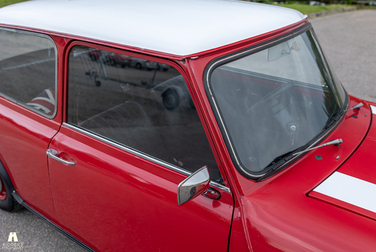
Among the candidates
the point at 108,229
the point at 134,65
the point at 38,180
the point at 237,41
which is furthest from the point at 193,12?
the point at 38,180

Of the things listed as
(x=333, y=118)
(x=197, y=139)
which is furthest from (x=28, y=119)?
(x=333, y=118)

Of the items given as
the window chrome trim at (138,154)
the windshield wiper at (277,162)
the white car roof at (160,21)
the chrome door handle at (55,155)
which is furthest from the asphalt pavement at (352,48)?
the chrome door handle at (55,155)

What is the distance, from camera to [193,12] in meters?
1.82

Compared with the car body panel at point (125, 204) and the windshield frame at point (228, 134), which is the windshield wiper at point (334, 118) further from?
the car body panel at point (125, 204)

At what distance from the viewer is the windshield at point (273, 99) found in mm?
1560

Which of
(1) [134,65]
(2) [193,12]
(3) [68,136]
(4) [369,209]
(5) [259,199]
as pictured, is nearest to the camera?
(4) [369,209]

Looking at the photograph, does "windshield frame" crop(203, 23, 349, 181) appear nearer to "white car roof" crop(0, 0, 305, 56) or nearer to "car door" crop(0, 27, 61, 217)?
"white car roof" crop(0, 0, 305, 56)

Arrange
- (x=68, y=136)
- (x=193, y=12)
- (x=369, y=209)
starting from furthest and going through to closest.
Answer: (x=68, y=136)
(x=193, y=12)
(x=369, y=209)

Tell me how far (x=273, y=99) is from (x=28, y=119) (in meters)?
1.64

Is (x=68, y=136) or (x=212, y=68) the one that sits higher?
(x=212, y=68)

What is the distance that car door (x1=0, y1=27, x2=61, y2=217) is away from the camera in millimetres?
2109

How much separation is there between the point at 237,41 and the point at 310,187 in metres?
0.79

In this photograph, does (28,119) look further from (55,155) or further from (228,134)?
(228,134)

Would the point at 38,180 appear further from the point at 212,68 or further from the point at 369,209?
the point at 369,209
